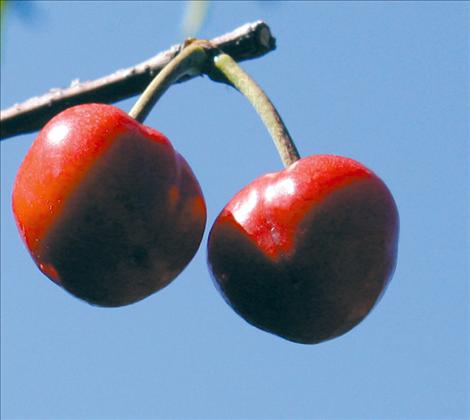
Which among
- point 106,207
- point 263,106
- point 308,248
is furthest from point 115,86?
point 308,248

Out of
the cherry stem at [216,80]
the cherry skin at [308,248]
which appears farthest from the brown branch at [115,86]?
the cherry skin at [308,248]

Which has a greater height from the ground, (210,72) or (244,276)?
(210,72)

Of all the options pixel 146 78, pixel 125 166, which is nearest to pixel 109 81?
pixel 146 78

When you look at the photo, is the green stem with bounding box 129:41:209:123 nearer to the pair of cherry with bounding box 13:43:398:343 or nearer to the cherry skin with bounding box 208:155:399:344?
the pair of cherry with bounding box 13:43:398:343

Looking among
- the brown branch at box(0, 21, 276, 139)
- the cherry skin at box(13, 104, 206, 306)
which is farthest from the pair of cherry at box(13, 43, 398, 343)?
the brown branch at box(0, 21, 276, 139)

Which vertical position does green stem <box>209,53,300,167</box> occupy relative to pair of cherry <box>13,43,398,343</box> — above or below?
above

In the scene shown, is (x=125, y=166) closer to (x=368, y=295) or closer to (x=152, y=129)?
(x=152, y=129)
